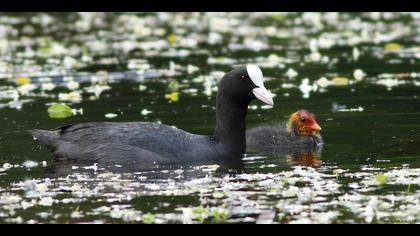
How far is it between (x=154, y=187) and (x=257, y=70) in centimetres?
330

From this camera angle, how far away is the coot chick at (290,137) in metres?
15.7

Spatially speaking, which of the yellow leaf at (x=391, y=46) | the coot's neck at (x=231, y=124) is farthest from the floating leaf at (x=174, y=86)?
the yellow leaf at (x=391, y=46)

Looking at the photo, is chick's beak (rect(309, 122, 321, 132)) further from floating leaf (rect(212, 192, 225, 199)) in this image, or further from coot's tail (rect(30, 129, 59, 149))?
floating leaf (rect(212, 192, 225, 199))

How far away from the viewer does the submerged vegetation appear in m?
10.9

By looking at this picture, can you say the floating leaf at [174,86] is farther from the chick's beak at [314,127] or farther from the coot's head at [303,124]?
the chick's beak at [314,127]

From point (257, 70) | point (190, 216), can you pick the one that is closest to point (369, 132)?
point (257, 70)

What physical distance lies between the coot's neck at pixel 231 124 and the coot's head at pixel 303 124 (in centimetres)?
179

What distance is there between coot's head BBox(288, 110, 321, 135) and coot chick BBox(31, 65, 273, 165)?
1.73 metres

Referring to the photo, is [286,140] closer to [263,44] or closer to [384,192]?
[384,192]

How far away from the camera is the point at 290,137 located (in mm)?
16141

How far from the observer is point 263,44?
92.2 feet

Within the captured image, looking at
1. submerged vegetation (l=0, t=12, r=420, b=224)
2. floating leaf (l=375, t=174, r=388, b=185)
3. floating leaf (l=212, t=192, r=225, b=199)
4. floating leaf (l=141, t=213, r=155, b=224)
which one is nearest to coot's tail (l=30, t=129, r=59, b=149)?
submerged vegetation (l=0, t=12, r=420, b=224)

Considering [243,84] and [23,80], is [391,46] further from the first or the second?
[243,84]

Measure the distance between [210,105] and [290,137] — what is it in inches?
127
